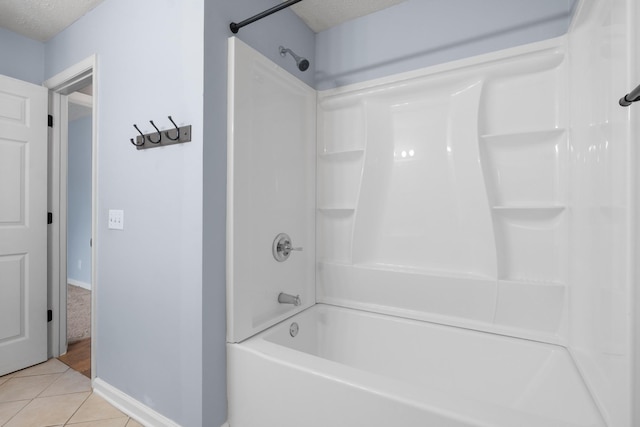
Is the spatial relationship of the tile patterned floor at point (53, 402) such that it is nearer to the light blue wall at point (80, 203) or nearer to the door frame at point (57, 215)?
the door frame at point (57, 215)

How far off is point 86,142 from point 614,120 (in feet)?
18.5

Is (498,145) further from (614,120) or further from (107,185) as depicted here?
(107,185)

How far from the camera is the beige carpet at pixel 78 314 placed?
9.14ft

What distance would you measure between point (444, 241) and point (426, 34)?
49.5 inches

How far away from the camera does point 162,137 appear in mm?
1522

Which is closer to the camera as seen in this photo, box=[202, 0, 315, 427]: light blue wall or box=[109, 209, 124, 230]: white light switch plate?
box=[202, 0, 315, 427]: light blue wall

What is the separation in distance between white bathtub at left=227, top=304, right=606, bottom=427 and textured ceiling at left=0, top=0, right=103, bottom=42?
7.49 ft

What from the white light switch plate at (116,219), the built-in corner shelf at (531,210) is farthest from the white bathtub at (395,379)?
the white light switch plate at (116,219)

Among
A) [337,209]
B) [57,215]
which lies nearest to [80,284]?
[57,215]

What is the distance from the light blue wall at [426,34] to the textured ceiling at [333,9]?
0.14ft

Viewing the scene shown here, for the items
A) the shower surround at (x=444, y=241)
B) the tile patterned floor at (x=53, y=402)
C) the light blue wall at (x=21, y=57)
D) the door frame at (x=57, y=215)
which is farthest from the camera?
the door frame at (x=57, y=215)

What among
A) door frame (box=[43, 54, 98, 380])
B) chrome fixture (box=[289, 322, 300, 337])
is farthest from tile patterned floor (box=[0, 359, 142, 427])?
chrome fixture (box=[289, 322, 300, 337])

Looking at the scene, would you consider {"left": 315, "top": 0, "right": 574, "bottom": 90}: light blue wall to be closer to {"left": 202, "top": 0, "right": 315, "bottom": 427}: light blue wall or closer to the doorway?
{"left": 202, "top": 0, "right": 315, "bottom": 427}: light blue wall

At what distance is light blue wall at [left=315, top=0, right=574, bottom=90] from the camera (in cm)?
156
